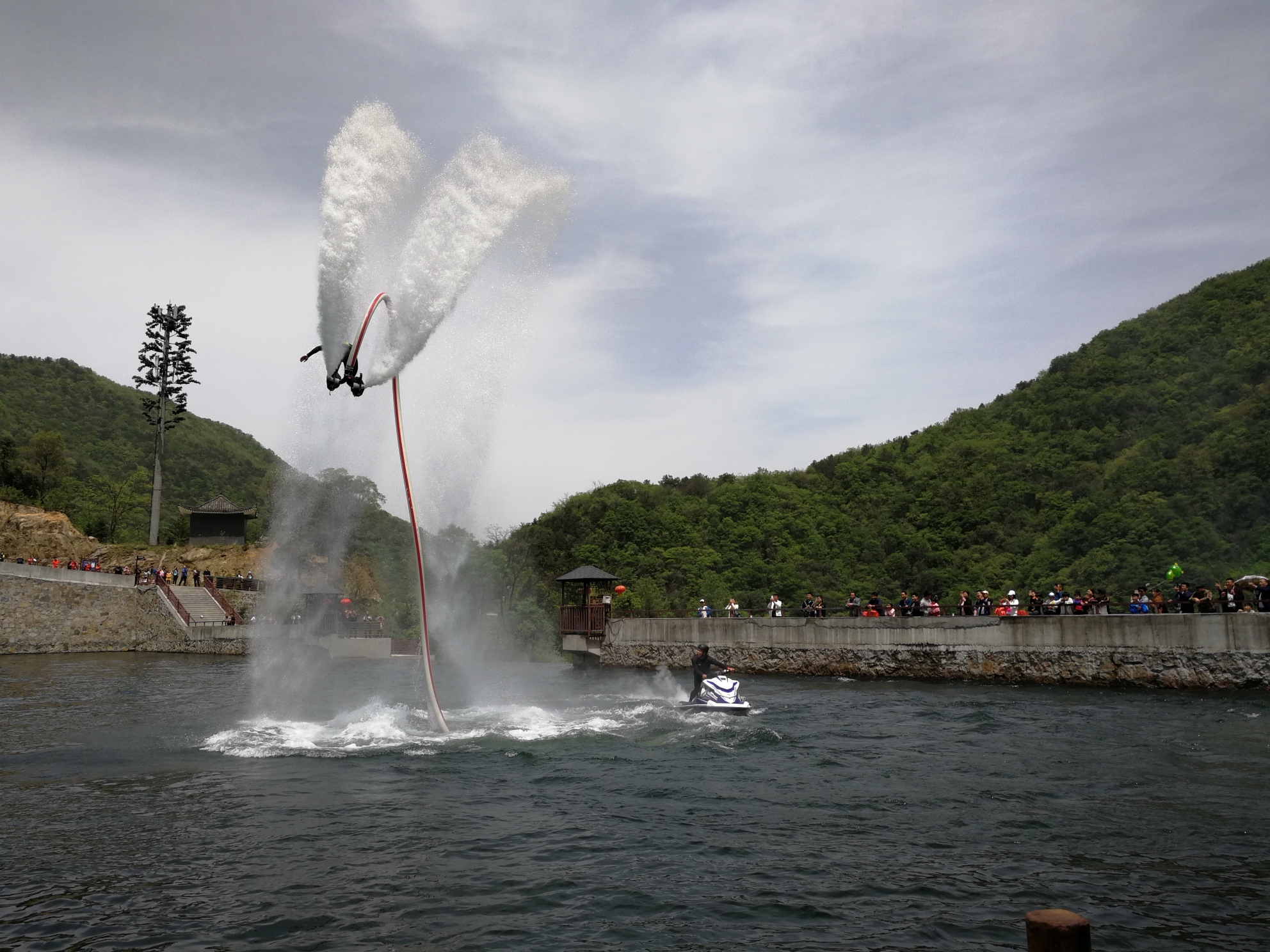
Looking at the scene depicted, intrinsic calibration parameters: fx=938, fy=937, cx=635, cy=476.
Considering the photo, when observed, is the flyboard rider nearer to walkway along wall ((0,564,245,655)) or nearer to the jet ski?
the jet ski

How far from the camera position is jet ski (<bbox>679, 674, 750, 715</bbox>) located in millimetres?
22812

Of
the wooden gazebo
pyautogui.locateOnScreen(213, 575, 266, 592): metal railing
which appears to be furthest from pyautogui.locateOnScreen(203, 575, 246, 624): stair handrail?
the wooden gazebo

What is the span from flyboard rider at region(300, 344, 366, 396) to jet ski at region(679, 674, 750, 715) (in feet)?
42.0

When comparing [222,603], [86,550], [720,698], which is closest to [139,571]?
[222,603]

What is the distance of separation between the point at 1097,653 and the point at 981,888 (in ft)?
73.4

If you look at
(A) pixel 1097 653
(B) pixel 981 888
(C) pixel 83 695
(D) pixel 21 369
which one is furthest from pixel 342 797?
(D) pixel 21 369

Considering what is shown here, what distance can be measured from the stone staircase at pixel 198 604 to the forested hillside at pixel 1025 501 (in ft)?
63.0

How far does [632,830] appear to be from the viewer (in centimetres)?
1180

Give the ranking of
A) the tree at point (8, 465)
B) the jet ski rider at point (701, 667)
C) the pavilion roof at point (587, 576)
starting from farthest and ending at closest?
the tree at point (8, 465) → the pavilion roof at point (587, 576) → the jet ski rider at point (701, 667)

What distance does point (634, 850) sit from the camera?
10.9 metres

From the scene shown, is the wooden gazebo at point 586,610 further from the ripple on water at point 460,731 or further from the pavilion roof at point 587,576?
the ripple on water at point 460,731

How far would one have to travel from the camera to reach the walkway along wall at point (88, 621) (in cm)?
5041

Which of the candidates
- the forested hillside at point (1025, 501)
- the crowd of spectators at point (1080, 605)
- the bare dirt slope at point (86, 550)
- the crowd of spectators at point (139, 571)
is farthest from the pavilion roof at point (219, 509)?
the crowd of spectators at point (1080, 605)

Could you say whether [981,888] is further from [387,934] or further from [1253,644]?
[1253,644]
